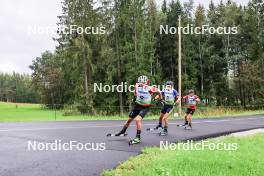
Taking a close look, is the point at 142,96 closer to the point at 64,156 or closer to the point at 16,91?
the point at 64,156

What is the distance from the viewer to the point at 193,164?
827 centimetres

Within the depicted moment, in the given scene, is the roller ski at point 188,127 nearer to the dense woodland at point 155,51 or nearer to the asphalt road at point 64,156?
the asphalt road at point 64,156

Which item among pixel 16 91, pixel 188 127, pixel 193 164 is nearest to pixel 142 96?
pixel 193 164

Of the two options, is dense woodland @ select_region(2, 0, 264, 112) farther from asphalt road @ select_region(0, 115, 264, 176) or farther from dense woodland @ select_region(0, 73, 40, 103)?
dense woodland @ select_region(0, 73, 40, 103)

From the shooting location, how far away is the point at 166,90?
1545 cm

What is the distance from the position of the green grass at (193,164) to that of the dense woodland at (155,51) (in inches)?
1199

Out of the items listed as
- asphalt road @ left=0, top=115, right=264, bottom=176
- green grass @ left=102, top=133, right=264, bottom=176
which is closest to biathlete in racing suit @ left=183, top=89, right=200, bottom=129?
asphalt road @ left=0, top=115, right=264, bottom=176

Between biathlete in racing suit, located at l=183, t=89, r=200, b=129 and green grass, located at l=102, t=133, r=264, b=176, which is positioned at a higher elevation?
biathlete in racing suit, located at l=183, t=89, r=200, b=129

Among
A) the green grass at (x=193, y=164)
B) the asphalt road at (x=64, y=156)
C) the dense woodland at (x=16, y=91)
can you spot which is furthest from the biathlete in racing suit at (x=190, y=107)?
the dense woodland at (x=16, y=91)

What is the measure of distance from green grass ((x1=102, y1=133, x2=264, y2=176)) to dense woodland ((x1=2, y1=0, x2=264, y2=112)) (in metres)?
30.5

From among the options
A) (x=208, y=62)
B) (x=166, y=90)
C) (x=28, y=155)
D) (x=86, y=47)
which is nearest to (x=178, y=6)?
(x=208, y=62)

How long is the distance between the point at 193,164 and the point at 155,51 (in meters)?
47.1

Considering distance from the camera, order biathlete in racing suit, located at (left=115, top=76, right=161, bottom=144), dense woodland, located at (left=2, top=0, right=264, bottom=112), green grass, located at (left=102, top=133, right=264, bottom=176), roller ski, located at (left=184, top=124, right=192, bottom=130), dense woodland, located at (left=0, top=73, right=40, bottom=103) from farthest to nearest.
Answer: dense woodland, located at (left=0, top=73, right=40, bottom=103) < dense woodland, located at (left=2, top=0, right=264, bottom=112) < roller ski, located at (left=184, top=124, right=192, bottom=130) < biathlete in racing suit, located at (left=115, top=76, right=161, bottom=144) < green grass, located at (left=102, top=133, right=264, bottom=176)

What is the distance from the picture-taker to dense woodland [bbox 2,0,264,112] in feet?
146
